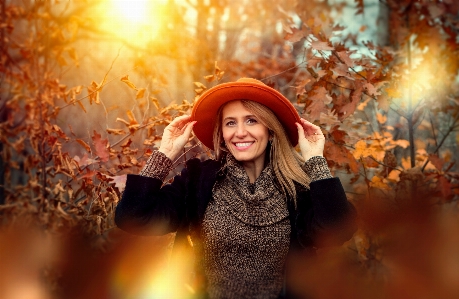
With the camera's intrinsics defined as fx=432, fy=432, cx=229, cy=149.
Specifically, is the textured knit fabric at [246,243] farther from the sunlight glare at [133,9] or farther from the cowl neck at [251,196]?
the sunlight glare at [133,9]

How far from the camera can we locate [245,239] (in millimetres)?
2205

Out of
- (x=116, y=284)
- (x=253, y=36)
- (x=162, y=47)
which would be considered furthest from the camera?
(x=253, y=36)

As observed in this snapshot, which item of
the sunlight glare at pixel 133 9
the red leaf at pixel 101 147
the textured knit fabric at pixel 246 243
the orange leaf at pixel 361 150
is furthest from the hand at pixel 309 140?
the sunlight glare at pixel 133 9

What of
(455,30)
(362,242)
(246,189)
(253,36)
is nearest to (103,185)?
(246,189)

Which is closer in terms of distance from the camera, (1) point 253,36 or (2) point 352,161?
(2) point 352,161

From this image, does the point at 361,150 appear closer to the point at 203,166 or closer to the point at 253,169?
the point at 253,169

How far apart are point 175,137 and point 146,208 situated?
455 millimetres

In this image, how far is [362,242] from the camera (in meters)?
3.12

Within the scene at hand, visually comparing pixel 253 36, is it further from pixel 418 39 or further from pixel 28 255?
pixel 28 255

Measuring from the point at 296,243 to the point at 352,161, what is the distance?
2.90ft

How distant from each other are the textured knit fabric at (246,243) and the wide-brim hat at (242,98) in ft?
1.39

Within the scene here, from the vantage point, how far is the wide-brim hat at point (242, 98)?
7.50 feet

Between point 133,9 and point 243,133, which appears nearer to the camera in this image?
point 243,133

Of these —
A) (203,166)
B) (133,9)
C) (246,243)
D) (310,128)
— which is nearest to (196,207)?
(203,166)
